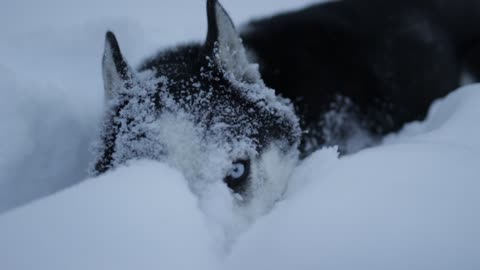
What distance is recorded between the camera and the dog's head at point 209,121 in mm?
1419

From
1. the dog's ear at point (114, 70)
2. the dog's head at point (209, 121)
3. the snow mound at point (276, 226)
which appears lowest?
the snow mound at point (276, 226)

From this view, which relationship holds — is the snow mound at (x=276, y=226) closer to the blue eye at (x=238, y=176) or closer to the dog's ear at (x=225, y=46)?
the blue eye at (x=238, y=176)

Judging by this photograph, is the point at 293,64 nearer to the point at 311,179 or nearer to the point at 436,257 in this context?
the point at 311,179

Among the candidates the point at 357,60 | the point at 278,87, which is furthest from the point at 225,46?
the point at 357,60

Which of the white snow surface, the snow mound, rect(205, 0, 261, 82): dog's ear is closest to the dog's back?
rect(205, 0, 261, 82): dog's ear

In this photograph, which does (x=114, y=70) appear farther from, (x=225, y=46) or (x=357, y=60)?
(x=357, y=60)

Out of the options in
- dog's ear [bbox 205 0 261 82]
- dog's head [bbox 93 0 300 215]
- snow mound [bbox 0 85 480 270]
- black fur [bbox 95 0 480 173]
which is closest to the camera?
snow mound [bbox 0 85 480 270]

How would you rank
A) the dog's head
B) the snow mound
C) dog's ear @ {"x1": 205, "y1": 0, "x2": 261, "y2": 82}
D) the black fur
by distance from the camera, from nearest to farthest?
the snow mound, the dog's head, dog's ear @ {"x1": 205, "y1": 0, "x2": 261, "y2": 82}, the black fur

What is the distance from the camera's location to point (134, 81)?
5.43 ft

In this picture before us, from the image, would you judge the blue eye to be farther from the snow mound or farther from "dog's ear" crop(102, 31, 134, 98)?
"dog's ear" crop(102, 31, 134, 98)

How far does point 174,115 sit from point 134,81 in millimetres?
318

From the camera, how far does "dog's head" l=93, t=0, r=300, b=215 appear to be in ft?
4.66

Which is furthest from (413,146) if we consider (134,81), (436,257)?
(134,81)

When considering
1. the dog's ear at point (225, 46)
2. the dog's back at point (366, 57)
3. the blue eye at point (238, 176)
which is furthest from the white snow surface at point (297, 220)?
the dog's back at point (366, 57)
